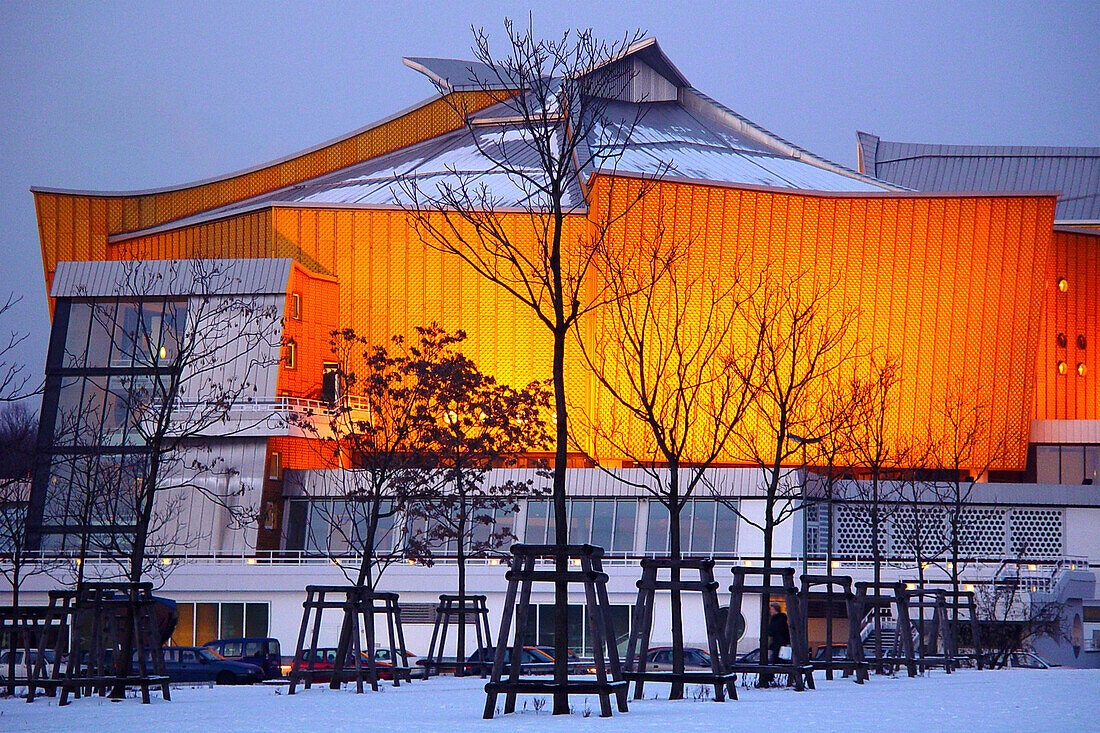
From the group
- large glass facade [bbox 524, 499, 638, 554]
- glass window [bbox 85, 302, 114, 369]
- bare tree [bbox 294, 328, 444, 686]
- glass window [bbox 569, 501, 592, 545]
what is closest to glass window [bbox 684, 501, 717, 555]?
large glass facade [bbox 524, 499, 638, 554]

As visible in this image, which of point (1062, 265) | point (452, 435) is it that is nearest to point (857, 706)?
point (452, 435)

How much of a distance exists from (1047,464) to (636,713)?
51681 mm

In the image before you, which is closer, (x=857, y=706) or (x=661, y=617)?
(x=857, y=706)

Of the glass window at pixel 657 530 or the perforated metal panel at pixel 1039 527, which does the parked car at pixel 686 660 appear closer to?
the glass window at pixel 657 530

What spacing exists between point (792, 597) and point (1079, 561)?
36.2 meters

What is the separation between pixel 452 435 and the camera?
121 ft

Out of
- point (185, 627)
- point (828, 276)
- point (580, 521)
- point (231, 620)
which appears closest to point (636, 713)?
point (231, 620)

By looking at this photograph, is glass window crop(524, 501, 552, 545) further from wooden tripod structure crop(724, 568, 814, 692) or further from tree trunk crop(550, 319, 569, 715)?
tree trunk crop(550, 319, 569, 715)

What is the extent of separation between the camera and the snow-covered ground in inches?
504

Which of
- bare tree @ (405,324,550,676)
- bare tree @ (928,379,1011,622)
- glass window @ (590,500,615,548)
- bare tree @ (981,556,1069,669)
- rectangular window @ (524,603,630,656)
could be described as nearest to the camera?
bare tree @ (405,324,550,676)

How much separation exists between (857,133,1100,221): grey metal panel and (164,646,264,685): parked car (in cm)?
6168

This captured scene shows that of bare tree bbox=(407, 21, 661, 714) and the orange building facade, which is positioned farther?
the orange building facade

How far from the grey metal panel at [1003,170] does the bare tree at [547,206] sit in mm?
24873

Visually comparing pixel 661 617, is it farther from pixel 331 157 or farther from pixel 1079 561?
pixel 331 157
